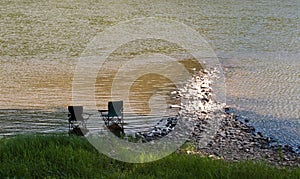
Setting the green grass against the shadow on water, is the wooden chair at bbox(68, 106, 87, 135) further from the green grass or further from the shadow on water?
the shadow on water

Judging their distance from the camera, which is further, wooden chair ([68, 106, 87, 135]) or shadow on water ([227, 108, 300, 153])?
shadow on water ([227, 108, 300, 153])

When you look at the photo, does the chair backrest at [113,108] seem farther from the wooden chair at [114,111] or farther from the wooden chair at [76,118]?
the wooden chair at [76,118]

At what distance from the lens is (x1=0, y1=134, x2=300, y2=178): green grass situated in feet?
23.2

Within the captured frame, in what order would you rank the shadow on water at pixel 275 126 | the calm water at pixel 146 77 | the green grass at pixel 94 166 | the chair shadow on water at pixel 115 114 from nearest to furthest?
the green grass at pixel 94 166 < the chair shadow on water at pixel 115 114 < the shadow on water at pixel 275 126 < the calm water at pixel 146 77

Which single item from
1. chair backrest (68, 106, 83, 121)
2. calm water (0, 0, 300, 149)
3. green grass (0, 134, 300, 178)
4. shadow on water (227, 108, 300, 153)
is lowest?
green grass (0, 134, 300, 178)

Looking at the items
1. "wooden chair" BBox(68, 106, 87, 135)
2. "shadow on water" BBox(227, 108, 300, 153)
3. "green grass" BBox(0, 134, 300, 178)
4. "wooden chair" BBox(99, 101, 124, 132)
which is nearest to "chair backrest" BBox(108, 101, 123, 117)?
"wooden chair" BBox(99, 101, 124, 132)

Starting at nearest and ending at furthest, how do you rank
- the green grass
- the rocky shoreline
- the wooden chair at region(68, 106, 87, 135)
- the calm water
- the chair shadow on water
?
the green grass → the wooden chair at region(68, 106, 87, 135) → the chair shadow on water → the rocky shoreline → the calm water

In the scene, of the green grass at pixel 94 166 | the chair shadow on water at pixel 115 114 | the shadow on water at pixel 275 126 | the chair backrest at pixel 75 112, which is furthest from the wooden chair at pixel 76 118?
the shadow on water at pixel 275 126

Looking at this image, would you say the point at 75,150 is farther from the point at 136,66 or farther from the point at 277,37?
the point at 277,37

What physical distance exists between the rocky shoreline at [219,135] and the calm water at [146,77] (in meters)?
0.56

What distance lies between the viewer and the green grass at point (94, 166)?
23.2 feet

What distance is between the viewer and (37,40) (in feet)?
85.1

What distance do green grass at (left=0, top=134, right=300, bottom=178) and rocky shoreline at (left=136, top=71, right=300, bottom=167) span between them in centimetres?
213

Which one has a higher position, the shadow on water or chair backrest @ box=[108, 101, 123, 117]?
chair backrest @ box=[108, 101, 123, 117]
